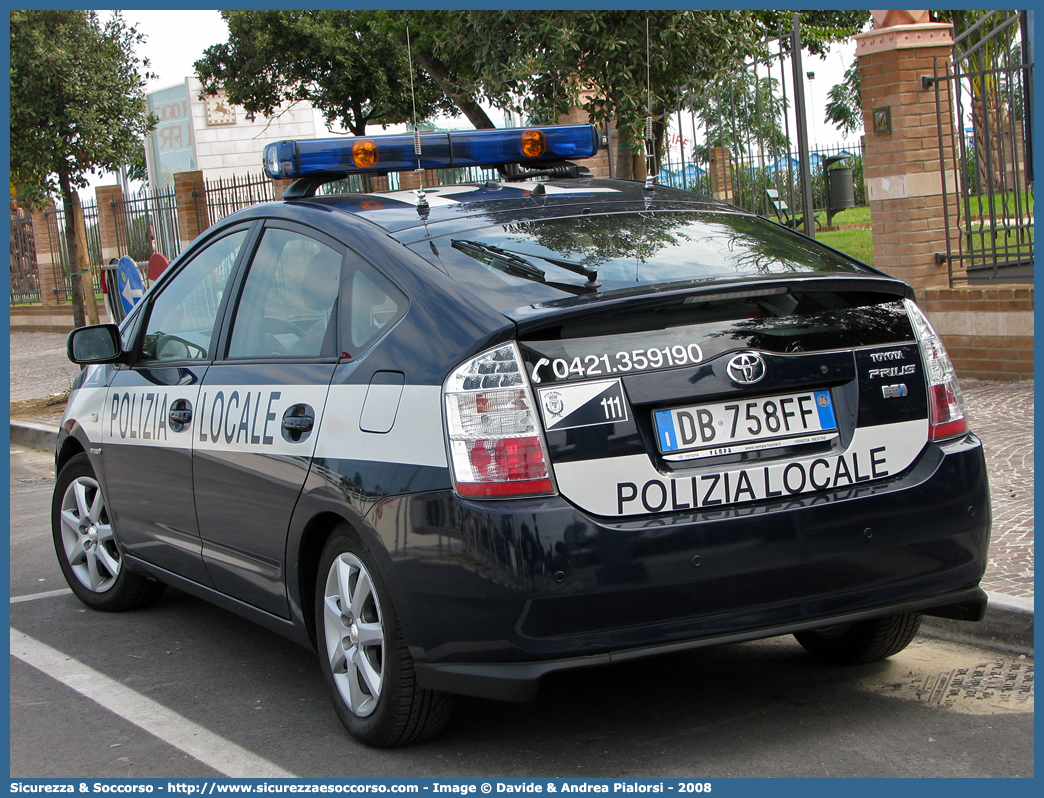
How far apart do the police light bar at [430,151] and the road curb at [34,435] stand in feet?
24.4

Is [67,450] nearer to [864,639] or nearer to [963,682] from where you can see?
[864,639]

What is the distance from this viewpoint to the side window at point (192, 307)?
465cm

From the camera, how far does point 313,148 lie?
4531mm

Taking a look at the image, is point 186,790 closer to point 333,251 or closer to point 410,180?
point 333,251

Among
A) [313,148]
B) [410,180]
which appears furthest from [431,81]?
[313,148]

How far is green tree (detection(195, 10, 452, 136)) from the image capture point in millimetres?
26953

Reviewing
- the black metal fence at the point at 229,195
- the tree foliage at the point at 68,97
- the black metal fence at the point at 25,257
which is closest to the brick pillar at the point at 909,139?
the tree foliage at the point at 68,97

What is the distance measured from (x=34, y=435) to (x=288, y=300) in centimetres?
850

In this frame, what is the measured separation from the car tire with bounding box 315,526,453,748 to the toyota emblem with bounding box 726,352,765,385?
3.81 ft

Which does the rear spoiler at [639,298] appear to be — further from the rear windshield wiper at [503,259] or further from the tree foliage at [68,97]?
the tree foliage at [68,97]

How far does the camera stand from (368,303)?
12.2ft

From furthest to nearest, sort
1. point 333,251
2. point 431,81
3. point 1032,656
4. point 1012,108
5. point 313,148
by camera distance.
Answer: point 431,81 < point 1012,108 < point 313,148 < point 1032,656 < point 333,251

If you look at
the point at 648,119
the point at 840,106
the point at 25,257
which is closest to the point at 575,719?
the point at 648,119

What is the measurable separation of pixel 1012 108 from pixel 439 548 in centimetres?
783
